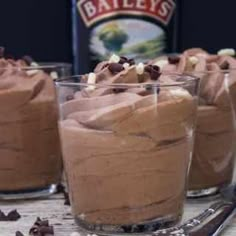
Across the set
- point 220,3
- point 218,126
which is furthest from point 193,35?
point 218,126

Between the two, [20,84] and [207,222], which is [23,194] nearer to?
[20,84]

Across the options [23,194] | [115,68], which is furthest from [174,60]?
[23,194]

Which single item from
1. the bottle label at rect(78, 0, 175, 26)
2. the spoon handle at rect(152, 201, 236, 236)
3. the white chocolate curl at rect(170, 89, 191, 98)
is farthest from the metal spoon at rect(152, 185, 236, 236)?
the bottle label at rect(78, 0, 175, 26)

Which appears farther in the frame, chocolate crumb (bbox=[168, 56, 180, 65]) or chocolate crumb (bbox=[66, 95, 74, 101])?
chocolate crumb (bbox=[168, 56, 180, 65])

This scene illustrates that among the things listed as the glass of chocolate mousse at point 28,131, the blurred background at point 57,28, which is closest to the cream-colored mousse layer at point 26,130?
the glass of chocolate mousse at point 28,131

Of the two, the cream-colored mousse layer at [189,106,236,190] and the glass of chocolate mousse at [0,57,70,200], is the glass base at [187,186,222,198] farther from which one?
the glass of chocolate mousse at [0,57,70,200]

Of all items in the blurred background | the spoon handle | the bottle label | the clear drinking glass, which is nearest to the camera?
the spoon handle

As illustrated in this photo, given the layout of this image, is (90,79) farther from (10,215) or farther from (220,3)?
(220,3)

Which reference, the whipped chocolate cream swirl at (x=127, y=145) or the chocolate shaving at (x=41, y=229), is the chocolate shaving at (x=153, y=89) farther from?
the chocolate shaving at (x=41, y=229)

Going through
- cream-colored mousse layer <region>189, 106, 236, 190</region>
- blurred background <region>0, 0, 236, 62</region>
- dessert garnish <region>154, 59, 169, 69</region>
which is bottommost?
cream-colored mousse layer <region>189, 106, 236, 190</region>
